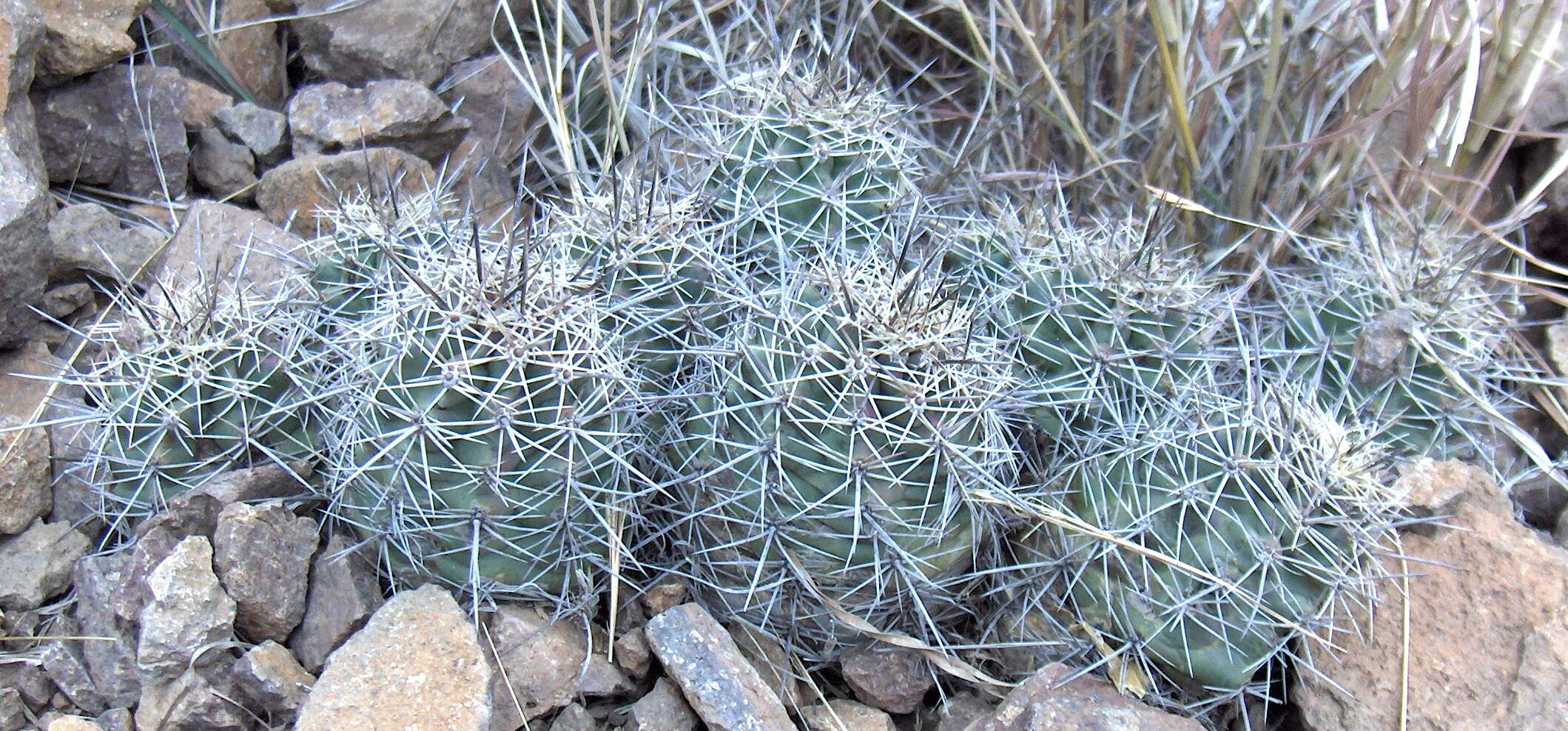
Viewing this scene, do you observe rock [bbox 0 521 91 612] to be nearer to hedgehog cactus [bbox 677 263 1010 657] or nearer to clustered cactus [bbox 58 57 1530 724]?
clustered cactus [bbox 58 57 1530 724]

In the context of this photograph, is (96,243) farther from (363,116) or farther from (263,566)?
(263,566)

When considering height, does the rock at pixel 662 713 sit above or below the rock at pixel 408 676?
below

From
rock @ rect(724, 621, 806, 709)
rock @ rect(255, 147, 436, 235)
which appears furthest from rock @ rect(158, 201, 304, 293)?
rock @ rect(724, 621, 806, 709)

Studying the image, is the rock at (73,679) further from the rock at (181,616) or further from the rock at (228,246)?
the rock at (228,246)

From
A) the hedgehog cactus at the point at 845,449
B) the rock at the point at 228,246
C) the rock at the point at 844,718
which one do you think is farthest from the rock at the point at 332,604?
the rock at the point at 844,718

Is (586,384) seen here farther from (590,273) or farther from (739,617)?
(739,617)

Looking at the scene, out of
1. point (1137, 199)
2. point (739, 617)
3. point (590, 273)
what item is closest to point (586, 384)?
point (590, 273)

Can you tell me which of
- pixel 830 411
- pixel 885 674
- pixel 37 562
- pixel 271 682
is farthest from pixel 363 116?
pixel 885 674
